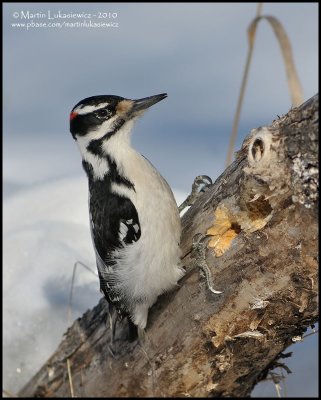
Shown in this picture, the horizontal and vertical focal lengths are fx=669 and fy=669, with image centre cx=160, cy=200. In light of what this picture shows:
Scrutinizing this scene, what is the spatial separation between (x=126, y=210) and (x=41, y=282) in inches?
70.8

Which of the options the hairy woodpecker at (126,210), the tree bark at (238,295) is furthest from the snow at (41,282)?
the hairy woodpecker at (126,210)

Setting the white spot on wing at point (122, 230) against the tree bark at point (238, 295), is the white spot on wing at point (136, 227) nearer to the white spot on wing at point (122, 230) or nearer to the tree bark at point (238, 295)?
the white spot on wing at point (122, 230)

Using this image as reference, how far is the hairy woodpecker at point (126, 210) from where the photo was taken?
2.61 meters

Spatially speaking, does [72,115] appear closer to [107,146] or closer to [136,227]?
[107,146]

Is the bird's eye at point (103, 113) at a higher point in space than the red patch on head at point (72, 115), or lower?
higher

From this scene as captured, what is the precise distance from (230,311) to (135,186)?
61cm

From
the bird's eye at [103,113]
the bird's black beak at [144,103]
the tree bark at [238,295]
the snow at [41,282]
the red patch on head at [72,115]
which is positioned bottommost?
the snow at [41,282]

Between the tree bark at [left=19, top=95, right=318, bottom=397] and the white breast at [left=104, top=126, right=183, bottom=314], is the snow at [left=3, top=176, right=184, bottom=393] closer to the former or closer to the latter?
the tree bark at [left=19, top=95, right=318, bottom=397]

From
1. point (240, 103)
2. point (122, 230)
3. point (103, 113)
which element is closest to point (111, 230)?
point (122, 230)

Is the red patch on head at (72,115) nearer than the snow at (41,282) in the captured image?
Yes

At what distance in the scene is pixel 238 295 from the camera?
7.84 feet

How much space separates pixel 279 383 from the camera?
3.12m

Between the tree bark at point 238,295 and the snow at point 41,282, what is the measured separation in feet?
3.09

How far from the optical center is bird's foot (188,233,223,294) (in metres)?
2.44
